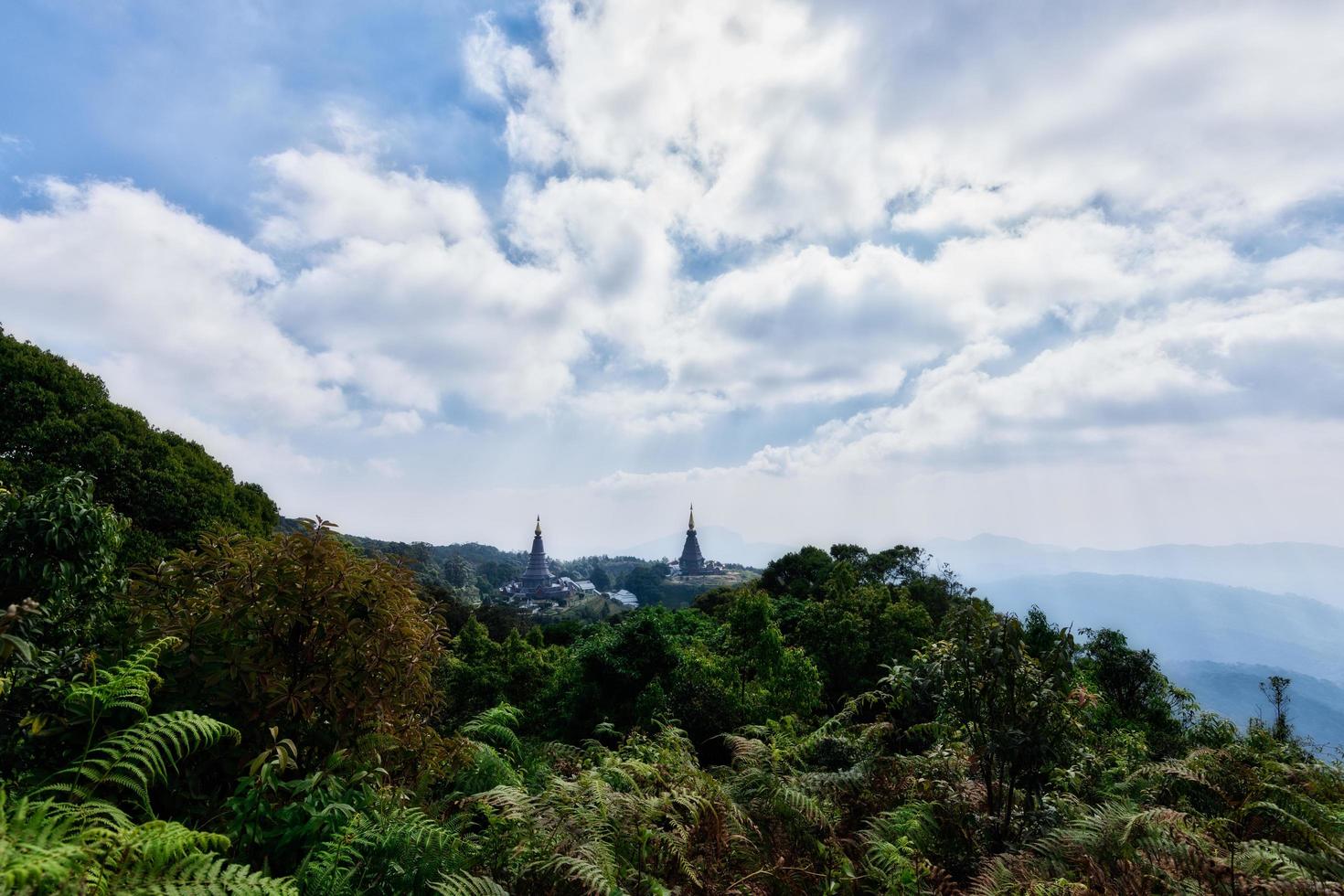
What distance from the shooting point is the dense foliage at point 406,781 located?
286 cm

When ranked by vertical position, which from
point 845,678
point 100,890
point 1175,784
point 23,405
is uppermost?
point 23,405

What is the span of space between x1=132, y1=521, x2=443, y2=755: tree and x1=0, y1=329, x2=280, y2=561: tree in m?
12.8

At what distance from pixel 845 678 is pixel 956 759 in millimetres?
13387

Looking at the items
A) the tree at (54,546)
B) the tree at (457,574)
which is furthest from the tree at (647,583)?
the tree at (54,546)

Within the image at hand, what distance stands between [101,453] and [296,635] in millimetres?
16655

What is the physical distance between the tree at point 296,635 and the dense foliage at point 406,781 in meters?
0.02

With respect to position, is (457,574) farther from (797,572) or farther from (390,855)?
(390,855)

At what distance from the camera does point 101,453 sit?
15.4 m

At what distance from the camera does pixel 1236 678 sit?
186125 millimetres

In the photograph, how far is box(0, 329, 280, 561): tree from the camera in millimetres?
14500

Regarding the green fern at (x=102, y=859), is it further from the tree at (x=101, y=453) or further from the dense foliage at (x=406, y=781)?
the tree at (x=101, y=453)

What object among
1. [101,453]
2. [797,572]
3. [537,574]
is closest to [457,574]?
[537,574]

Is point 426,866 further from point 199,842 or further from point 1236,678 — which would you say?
point 1236,678

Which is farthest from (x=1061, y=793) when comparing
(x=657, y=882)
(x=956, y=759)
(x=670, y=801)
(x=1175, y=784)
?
(x=657, y=882)
